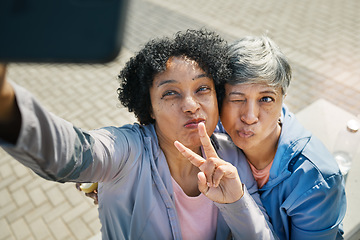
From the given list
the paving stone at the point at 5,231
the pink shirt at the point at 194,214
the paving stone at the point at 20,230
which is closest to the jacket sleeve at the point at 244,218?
the pink shirt at the point at 194,214

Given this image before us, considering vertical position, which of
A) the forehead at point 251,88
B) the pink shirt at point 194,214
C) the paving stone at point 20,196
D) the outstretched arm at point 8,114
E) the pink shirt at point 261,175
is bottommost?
the paving stone at point 20,196

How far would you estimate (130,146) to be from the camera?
1.72 metres

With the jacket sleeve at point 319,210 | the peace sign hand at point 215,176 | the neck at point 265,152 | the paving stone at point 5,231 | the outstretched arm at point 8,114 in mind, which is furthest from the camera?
the paving stone at point 5,231

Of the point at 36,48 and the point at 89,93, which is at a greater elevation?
the point at 36,48

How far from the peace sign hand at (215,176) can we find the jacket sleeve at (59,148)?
0.39 meters

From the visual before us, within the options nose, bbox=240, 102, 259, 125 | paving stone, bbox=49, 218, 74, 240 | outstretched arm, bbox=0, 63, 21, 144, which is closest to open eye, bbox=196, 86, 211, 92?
nose, bbox=240, 102, 259, 125

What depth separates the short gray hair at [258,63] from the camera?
194 centimetres

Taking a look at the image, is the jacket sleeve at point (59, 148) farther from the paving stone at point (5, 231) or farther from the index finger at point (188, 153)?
the paving stone at point (5, 231)

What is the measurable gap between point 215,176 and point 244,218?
306 mm

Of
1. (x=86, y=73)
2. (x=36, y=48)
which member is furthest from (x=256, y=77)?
(x=86, y=73)

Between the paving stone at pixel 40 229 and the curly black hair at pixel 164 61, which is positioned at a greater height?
the curly black hair at pixel 164 61

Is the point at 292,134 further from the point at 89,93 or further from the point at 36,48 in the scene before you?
the point at 89,93

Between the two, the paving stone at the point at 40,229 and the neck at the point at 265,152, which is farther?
the paving stone at the point at 40,229

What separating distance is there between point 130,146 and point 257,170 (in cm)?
101
